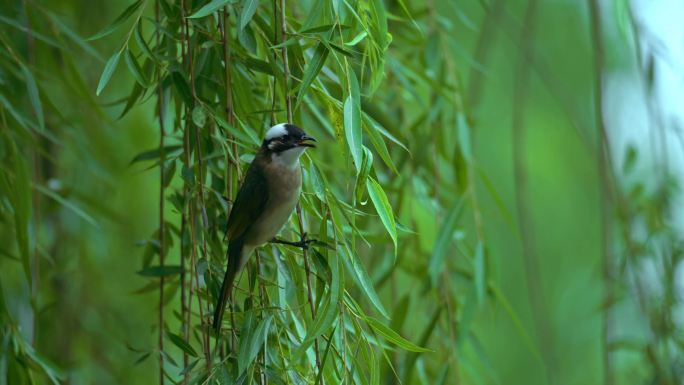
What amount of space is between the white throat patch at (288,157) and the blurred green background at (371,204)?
52 mm

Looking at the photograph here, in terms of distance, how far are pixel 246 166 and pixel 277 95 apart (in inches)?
6.7

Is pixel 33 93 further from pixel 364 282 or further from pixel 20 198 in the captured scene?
pixel 364 282

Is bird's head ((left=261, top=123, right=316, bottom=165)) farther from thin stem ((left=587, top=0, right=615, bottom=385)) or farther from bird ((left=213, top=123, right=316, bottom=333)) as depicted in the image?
thin stem ((left=587, top=0, right=615, bottom=385))

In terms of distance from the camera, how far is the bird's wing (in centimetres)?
178

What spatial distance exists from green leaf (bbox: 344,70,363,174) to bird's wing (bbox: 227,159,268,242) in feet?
0.98

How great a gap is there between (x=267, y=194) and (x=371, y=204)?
25.2 inches

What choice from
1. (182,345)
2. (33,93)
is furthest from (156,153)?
(182,345)

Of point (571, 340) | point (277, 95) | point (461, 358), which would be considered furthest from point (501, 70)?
point (277, 95)

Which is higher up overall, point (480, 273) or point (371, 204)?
point (371, 204)

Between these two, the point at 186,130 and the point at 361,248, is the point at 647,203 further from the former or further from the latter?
the point at 186,130

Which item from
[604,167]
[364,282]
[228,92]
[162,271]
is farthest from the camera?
[604,167]

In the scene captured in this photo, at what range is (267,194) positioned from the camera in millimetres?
1814

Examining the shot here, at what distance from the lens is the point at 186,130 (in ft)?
5.94

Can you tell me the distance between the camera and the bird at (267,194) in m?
1.78
